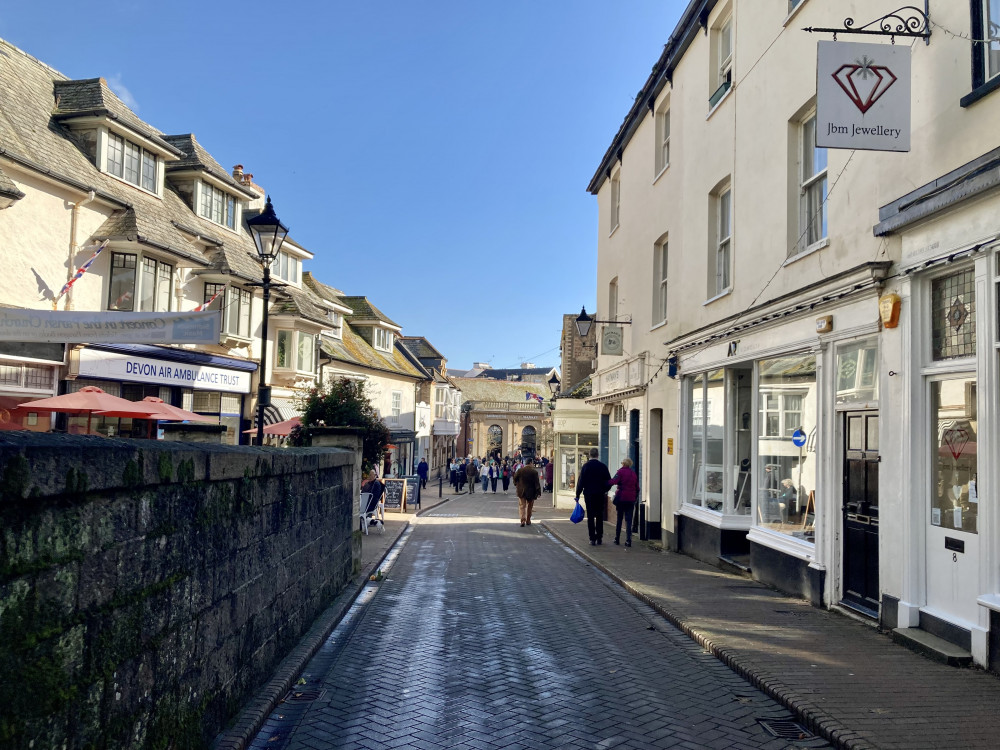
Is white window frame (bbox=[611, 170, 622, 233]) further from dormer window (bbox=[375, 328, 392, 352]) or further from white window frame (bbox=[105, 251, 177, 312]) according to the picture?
dormer window (bbox=[375, 328, 392, 352])

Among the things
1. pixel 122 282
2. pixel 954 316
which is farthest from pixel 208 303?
pixel 954 316

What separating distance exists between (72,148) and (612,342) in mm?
13376

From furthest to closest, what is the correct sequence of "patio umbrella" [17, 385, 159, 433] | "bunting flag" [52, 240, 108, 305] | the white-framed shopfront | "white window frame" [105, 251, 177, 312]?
"white window frame" [105, 251, 177, 312] → "bunting flag" [52, 240, 108, 305] → "patio umbrella" [17, 385, 159, 433] → the white-framed shopfront

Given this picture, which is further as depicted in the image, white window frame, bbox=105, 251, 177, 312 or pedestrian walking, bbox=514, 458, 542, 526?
pedestrian walking, bbox=514, 458, 542, 526

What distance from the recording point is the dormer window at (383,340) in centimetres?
4281

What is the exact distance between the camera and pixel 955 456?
7078 mm

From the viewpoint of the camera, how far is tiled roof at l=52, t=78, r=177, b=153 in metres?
19.1

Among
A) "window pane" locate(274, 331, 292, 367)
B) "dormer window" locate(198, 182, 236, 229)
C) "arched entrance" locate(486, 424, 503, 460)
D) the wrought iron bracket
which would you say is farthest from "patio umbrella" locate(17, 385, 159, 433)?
"arched entrance" locate(486, 424, 503, 460)

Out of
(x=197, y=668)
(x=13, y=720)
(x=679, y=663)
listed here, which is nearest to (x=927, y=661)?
(x=679, y=663)

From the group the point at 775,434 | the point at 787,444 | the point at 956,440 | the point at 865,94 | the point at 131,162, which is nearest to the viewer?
the point at 956,440

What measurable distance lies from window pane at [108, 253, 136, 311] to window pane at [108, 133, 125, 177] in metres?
2.46

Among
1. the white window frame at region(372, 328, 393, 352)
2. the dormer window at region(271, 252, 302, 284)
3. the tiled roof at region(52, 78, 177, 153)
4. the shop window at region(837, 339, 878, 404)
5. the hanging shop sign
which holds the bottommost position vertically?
the shop window at region(837, 339, 878, 404)

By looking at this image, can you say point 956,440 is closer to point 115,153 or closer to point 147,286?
point 147,286

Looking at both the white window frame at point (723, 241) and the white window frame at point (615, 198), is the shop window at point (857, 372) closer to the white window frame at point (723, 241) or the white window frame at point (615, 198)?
the white window frame at point (723, 241)
